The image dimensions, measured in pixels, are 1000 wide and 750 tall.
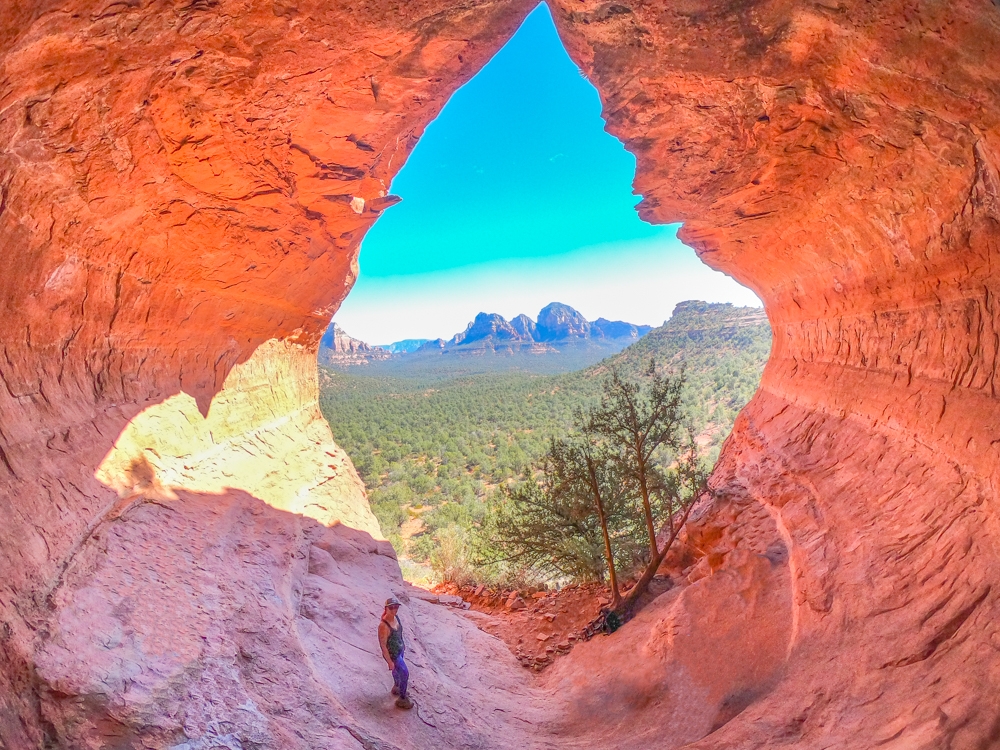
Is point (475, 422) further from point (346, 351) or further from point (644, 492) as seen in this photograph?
point (346, 351)

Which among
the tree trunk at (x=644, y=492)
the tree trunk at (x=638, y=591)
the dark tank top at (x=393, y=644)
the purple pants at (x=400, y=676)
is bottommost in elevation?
the tree trunk at (x=638, y=591)

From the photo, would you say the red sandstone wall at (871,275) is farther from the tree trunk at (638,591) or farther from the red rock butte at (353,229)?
the tree trunk at (638,591)

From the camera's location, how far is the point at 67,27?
395cm

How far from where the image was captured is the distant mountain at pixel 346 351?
493ft

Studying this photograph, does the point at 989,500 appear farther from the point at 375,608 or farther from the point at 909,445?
the point at 375,608

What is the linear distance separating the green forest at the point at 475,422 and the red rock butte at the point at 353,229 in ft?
21.0

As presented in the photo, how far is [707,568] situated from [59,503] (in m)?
10.0

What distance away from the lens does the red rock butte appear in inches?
169

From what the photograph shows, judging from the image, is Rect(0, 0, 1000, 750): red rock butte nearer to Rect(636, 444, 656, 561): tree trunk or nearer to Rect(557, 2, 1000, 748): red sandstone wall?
Rect(557, 2, 1000, 748): red sandstone wall

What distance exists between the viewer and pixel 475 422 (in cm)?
4694

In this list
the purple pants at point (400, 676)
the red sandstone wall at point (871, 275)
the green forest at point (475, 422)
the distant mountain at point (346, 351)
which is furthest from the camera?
the distant mountain at point (346, 351)

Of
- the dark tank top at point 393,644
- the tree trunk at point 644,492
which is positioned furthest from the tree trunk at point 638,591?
the dark tank top at point 393,644

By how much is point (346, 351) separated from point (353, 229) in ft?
531

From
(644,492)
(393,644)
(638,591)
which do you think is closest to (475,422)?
(638,591)
